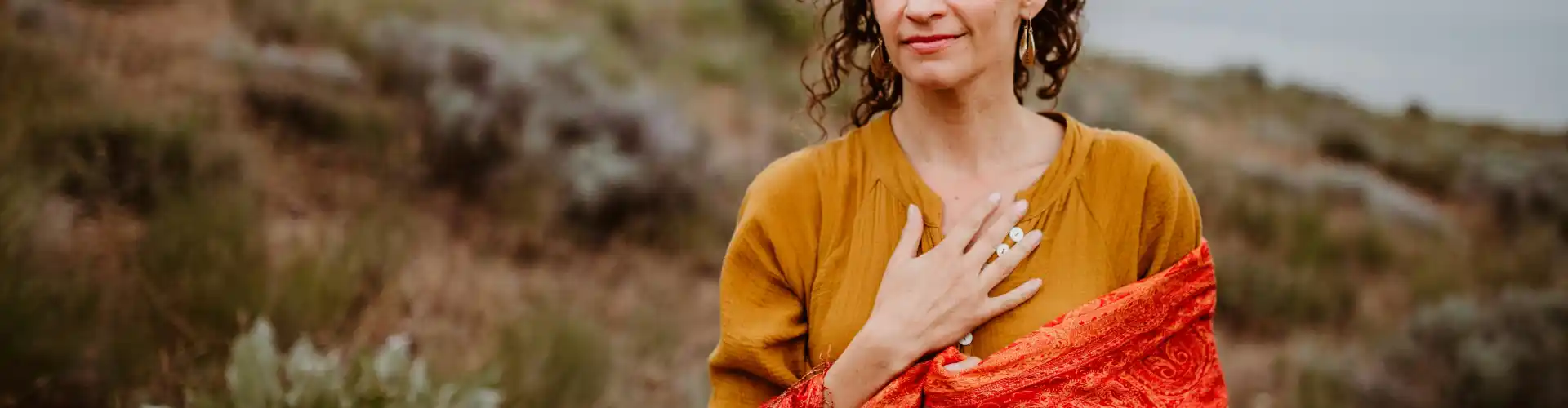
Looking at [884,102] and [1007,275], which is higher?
[884,102]

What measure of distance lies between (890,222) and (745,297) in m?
0.29

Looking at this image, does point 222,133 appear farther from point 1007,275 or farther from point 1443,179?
point 1443,179

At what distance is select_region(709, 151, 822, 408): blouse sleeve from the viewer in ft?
6.44

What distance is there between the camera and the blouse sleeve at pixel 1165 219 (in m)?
1.97

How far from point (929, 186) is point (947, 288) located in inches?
9.0

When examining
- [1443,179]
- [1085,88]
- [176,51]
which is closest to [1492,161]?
[1443,179]

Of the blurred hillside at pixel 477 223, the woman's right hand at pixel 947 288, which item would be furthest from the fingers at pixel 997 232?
the blurred hillside at pixel 477 223

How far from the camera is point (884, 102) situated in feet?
7.48

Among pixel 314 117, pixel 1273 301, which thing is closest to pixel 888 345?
pixel 314 117

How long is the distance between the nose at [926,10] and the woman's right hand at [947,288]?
1.13 ft

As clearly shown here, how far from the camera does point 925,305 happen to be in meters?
1.86

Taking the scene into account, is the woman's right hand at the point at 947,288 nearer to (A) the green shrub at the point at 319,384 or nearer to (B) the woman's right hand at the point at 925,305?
(B) the woman's right hand at the point at 925,305

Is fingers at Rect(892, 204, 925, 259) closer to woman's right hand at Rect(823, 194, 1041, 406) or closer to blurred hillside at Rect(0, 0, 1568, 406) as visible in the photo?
woman's right hand at Rect(823, 194, 1041, 406)

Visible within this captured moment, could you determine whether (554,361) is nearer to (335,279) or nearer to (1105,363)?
(335,279)
